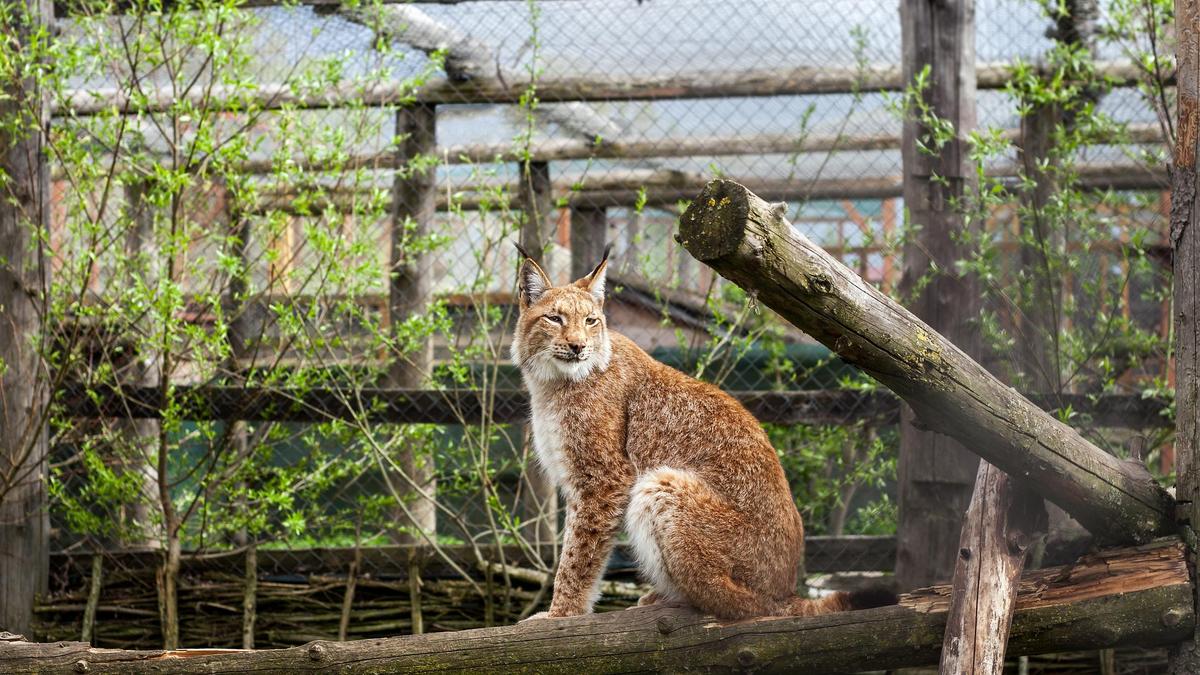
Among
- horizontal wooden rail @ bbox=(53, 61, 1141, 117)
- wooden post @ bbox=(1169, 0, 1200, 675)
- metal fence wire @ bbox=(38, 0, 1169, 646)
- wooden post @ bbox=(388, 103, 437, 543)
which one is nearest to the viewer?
wooden post @ bbox=(1169, 0, 1200, 675)

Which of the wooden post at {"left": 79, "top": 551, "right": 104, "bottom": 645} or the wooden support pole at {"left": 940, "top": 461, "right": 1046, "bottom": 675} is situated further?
the wooden post at {"left": 79, "top": 551, "right": 104, "bottom": 645}

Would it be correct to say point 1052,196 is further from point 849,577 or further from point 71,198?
point 71,198

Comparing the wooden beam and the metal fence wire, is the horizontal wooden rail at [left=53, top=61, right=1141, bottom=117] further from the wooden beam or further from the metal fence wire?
the wooden beam

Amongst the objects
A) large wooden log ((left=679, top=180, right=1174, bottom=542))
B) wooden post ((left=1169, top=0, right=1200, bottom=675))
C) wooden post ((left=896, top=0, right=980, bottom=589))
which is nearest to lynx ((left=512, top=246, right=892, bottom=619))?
large wooden log ((left=679, top=180, right=1174, bottom=542))

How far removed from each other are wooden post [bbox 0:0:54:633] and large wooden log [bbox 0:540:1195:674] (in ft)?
7.82

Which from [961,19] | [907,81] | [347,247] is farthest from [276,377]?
[961,19]

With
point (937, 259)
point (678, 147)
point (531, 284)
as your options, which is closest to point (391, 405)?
point (531, 284)

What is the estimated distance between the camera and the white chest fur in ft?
15.4

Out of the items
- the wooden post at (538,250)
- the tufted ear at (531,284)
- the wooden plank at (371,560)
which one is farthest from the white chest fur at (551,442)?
the wooden plank at (371,560)

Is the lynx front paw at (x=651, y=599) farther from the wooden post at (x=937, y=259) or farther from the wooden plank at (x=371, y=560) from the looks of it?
the wooden post at (x=937, y=259)

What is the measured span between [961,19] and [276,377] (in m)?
4.12

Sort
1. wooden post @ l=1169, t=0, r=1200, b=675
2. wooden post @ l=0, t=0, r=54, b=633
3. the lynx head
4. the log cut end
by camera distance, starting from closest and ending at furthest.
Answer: the log cut end, wooden post @ l=1169, t=0, r=1200, b=675, the lynx head, wooden post @ l=0, t=0, r=54, b=633

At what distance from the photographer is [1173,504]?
388 cm

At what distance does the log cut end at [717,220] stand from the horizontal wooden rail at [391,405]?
132 inches
